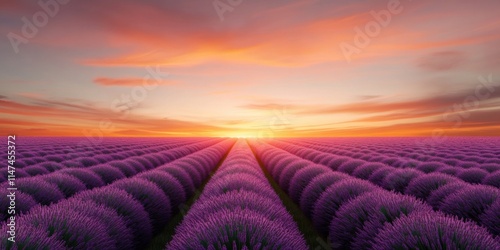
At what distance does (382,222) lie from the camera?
4133 millimetres

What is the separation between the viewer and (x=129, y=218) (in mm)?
5207

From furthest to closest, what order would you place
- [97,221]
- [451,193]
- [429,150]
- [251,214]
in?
[429,150] → [451,193] → [97,221] → [251,214]

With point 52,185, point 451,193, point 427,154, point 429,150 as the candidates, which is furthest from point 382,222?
point 429,150

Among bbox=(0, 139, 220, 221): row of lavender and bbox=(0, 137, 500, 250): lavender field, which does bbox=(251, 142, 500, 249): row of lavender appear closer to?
bbox=(0, 137, 500, 250): lavender field

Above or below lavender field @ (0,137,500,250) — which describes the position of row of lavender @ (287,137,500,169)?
below

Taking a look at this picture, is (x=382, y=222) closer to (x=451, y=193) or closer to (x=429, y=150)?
(x=451, y=193)

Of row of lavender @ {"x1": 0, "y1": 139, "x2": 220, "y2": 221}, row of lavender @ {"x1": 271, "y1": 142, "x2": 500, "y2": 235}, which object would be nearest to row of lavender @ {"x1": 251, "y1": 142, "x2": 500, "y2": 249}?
row of lavender @ {"x1": 271, "y1": 142, "x2": 500, "y2": 235}

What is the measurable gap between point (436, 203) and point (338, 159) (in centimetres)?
789

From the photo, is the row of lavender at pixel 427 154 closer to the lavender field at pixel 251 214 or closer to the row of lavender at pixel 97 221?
the lavender field at pixel 251 214

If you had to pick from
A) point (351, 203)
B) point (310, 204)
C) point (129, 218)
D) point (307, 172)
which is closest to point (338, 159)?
point (307, 172)

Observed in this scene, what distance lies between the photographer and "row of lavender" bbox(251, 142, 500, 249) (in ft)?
9.98

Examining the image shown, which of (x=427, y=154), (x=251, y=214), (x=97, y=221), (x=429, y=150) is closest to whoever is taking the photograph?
(x=251, y=214)

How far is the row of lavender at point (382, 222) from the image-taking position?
9.98 feet

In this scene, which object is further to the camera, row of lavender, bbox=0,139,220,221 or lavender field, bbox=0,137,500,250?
row of lavender, bbox=0,139,220,221
